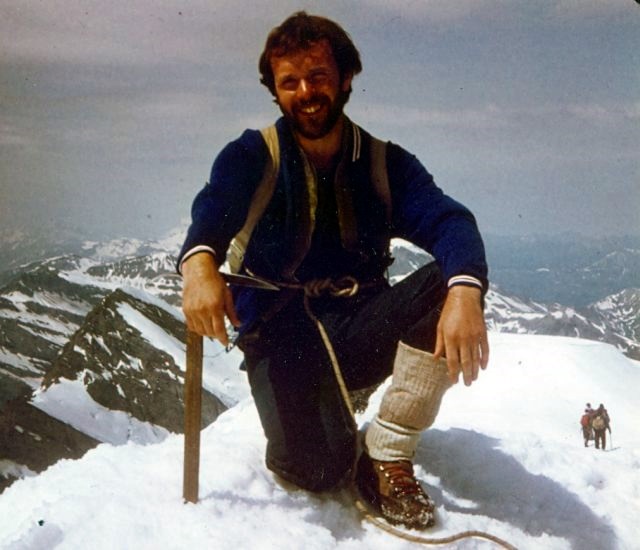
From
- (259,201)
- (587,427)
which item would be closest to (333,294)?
(259,201)

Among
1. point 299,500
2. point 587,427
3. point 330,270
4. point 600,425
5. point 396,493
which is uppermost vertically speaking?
point 330,270

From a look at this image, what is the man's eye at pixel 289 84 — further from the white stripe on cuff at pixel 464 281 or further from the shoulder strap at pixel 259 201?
the white stripe on cuff at pixel 464 281

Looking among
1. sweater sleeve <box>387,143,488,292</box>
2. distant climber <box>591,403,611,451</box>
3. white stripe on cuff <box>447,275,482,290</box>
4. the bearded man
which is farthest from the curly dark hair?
distant climber <box>591,403,611,451</box>

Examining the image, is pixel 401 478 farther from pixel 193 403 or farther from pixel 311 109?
pixel 311 109

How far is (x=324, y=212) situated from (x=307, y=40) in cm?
88

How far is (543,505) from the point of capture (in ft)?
10.0

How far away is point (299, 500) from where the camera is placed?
2775 millimetres

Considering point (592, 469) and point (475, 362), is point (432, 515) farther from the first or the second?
point (592, 469)

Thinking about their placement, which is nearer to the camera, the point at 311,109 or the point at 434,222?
the point at 434,222

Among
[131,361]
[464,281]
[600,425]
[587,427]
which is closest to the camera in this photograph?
[464,281]

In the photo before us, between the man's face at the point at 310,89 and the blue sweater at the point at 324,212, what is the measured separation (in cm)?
11

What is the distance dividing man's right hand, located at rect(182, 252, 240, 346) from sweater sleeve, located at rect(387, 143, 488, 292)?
3.19 feet

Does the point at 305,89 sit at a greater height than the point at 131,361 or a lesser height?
greater

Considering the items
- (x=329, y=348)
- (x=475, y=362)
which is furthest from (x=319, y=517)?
(x=475, y=362)
